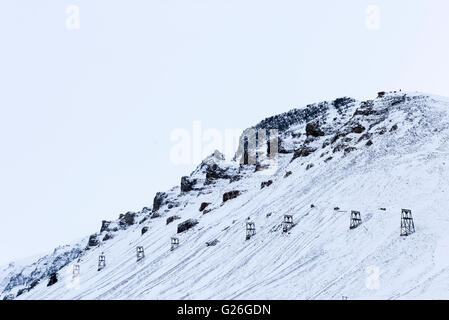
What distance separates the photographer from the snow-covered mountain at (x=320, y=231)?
104 feet

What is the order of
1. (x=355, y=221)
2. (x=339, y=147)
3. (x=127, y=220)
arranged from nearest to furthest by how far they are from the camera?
(x=355, y=221) < (x=339, y=147) < (x=127, y=220)

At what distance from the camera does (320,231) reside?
42188 mm

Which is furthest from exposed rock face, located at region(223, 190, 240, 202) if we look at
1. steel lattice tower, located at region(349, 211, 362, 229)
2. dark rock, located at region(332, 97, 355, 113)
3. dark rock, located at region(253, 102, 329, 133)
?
dark rock, located at region(332, 97, 355, 113)

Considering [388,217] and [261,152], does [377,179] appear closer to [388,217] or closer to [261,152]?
[388,217]

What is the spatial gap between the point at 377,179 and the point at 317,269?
16833mm

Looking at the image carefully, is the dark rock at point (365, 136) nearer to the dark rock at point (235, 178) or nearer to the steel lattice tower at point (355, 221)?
the steel lattice tower at point (355, 221)

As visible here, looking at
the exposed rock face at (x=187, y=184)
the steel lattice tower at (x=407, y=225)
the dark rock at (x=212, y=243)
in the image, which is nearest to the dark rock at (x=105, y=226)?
the exposed rock face at (x=187, y=184)

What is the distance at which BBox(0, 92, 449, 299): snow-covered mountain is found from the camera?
31.8 metres

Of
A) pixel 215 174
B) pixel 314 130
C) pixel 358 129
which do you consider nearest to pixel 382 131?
pixel 358 129

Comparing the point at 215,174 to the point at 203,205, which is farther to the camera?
the point at 215,174

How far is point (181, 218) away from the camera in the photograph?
74938mm

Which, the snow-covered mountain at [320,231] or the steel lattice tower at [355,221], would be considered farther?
the steel lattice tower at [355,221]

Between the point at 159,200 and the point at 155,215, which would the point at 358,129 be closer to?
the point at 155,215
